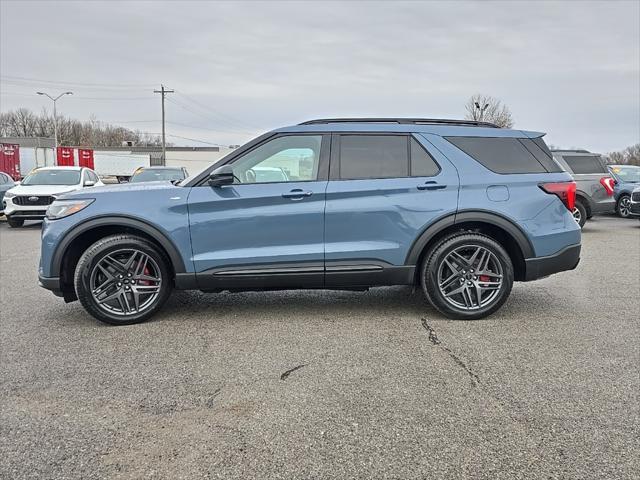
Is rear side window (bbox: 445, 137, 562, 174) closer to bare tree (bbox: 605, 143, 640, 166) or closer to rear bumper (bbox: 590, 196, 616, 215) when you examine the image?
rear bumper (bbox: 590, 196, 616, 215)

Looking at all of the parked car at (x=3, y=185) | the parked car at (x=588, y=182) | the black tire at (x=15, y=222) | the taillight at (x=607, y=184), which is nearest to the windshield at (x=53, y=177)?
the black tire at (x=15, y=222)

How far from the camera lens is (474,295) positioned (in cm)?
460

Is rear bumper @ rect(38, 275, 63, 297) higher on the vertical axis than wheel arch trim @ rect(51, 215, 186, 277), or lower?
lower

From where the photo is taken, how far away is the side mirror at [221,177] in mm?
4281

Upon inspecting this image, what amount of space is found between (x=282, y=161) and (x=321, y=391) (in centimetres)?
223

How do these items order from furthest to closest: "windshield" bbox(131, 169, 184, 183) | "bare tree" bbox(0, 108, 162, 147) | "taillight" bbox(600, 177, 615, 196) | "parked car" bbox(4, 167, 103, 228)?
"bare tree" bbox(0, 108, 162, 147) < "windshield" bbox(131, 169, 184, 183) < "parked car" bbox(4, 167, 103, 228) < "taillight" bbox(600, 177, 615, 196)

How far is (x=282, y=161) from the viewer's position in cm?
453

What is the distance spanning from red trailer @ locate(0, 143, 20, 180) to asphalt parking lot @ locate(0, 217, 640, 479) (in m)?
26.0

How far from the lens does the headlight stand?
14.3 ft

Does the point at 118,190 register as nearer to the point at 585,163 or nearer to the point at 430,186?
the point at 430,186

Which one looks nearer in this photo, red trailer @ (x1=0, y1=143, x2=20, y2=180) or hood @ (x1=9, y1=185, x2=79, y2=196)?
hood @ (x1=9, y1=185, x2=79, y2=196)

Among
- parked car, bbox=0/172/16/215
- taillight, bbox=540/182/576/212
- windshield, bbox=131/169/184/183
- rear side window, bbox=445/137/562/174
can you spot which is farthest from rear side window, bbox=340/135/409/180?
parked car, bbox=0/172/16/215

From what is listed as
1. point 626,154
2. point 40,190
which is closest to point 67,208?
point 40,190

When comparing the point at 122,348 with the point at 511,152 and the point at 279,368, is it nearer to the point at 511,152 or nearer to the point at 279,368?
the point at 279,368
